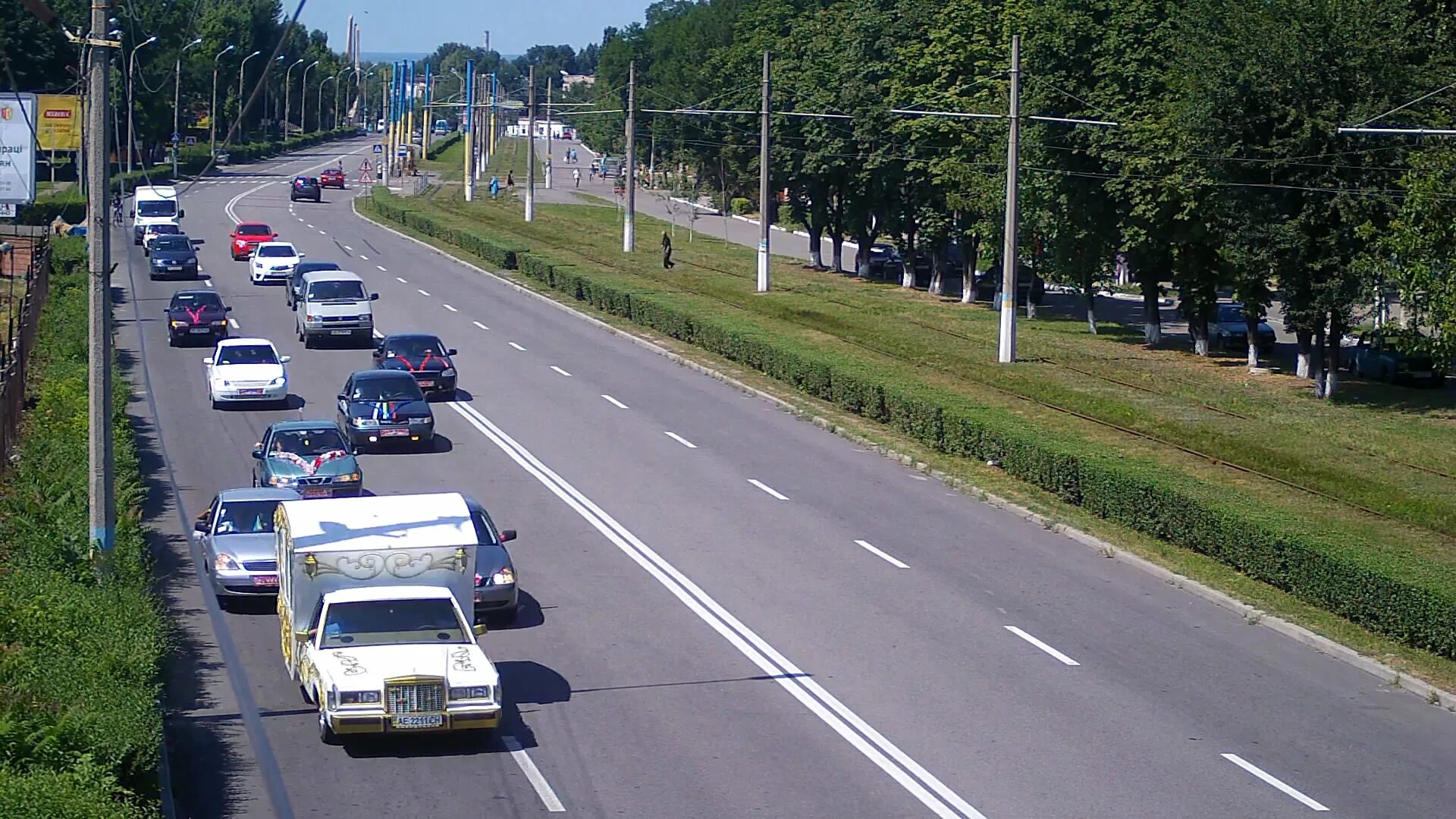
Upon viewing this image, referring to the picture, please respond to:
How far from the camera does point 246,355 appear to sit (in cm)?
3378

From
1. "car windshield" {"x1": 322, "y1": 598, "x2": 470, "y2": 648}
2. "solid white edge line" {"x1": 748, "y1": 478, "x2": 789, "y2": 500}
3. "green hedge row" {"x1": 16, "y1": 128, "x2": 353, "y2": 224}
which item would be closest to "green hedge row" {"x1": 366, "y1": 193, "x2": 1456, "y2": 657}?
"solid white edge line" {"x1": 748, "y1": 478, "x2": 789, "y2": 500}

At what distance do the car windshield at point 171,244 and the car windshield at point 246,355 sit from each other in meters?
22.2

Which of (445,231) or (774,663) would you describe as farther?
(445,231)

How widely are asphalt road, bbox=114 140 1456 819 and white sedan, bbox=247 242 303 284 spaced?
22.4 metres

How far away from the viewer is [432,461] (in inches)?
1138

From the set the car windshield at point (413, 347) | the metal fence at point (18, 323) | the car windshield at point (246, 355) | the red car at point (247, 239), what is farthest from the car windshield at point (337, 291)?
the red car at point (247, 239)

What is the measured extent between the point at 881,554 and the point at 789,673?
5976mm

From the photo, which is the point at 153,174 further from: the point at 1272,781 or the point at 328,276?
the point at 1272,781

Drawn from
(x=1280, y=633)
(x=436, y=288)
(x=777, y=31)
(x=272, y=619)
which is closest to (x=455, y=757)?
(x=272, y=619)

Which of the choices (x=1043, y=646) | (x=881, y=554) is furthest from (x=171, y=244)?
(x=1043, y=646)

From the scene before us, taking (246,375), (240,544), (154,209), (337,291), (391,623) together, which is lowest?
(240,544)

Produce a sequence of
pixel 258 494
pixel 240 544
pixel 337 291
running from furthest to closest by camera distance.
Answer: pixel 337 291
pixel 258 494
pixel 240 544

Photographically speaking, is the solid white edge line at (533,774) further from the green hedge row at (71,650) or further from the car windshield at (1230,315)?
the car windshield at (1230,315)

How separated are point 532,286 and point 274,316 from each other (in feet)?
39.2
